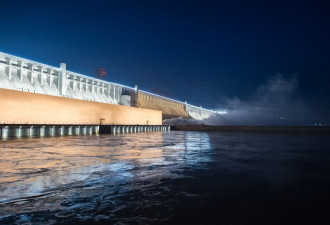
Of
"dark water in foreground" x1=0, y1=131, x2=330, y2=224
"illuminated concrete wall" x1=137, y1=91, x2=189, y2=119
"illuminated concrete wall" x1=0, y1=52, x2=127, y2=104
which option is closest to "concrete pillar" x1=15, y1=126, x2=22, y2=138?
"illuminated concrete wall" x1=0, y1=52, x2=127, y2=104

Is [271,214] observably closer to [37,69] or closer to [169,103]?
[37,69]

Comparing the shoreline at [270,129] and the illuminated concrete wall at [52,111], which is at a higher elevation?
the illuminated concrete wall at [52,111]

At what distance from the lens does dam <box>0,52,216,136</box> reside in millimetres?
26594

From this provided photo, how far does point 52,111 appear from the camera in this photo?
30.5m

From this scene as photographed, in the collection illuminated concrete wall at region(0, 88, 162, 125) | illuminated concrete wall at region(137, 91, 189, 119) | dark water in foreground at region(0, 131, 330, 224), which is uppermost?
illuminated concrete wall at region(137, 91, 189, 119)

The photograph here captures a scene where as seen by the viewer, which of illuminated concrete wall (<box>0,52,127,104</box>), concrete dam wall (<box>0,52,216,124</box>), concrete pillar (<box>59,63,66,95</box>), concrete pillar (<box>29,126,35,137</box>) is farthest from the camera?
concrete pillar (<box>59,63,66,95</box>)

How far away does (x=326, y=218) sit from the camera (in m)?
4.08

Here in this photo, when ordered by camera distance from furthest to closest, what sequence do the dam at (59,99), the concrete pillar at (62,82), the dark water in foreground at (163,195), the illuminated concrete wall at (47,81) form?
the concrete pillar at (62,82) → the illuminated concrete wall at (47,81) → the dam at (59,99) → the dark water in foreground at (163,195)

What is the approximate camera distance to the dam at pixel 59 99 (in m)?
26.6

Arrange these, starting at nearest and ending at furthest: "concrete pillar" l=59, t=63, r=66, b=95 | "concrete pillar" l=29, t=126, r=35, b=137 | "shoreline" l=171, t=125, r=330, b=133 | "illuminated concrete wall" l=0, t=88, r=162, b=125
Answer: "illuminated concrete wall" l=0, t=88, r=162, b=125 → "concrete pillar" l=29, t=126, r=35, b=137 → "shoreline" l=171, t=125, r=330, b=133 → "concrete pillar" l=59, t=63, r=66, b=95

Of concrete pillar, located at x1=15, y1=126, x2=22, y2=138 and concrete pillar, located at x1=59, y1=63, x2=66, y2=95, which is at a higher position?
concrete pillar, located at x1=59, y1=63, x2=66, y2=95

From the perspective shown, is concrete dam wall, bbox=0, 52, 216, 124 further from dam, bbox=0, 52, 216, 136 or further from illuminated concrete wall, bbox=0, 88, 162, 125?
illuminated concrete wall, bbox=0, 88, 162, 125

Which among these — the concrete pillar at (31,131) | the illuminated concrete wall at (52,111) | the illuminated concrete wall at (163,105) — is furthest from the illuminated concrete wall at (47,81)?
the illuminated concrete wall at (163,105)

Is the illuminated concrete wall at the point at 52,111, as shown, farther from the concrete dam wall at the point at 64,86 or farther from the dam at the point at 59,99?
the concrete dam wall at the point at 64,86
